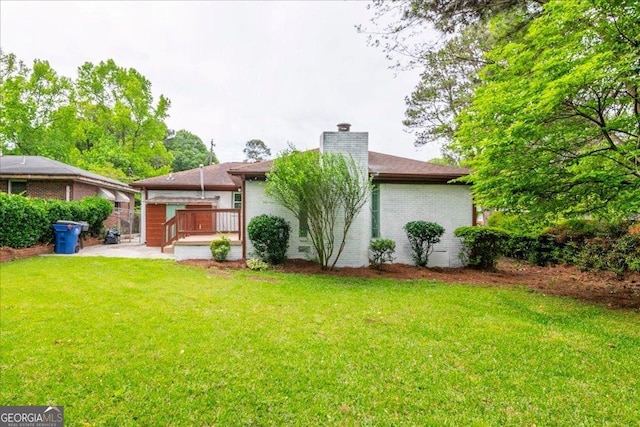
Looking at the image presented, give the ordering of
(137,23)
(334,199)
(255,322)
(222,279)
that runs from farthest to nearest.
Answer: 1. (137,23)
2. (334,199)
3. (222,279)
4. (255,322)

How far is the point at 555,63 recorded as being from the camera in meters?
4.73

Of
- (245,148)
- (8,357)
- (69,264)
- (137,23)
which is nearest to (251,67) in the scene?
(137,23)

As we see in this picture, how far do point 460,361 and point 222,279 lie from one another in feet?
18.7

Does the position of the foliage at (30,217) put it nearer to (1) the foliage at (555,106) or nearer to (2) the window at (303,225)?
(2) the window at (303,225)

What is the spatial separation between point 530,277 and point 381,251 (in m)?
4.22

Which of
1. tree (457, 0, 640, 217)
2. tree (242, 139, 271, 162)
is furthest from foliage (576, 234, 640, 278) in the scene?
tree (242, 139, 271, 162)

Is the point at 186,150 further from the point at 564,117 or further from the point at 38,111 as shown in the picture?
the point at 564,117

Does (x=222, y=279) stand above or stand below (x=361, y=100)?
below

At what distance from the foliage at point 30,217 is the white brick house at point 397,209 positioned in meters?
7.29

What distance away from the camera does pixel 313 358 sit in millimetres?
3516

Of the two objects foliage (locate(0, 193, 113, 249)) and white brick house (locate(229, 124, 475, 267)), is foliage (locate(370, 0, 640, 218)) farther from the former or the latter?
foliage (locate(0, 193, 113, 249))

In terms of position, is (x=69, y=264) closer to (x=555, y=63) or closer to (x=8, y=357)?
(x=8, y=357)

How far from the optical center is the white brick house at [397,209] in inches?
375

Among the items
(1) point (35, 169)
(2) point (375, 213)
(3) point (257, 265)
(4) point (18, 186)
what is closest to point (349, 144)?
(2) point (375, 213)
